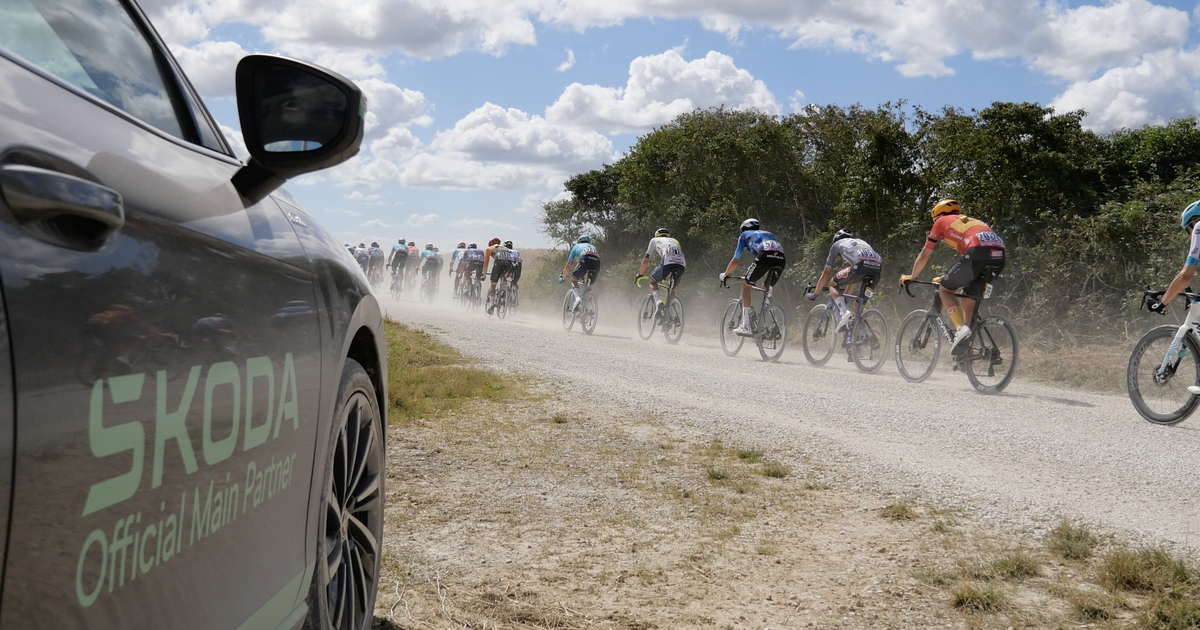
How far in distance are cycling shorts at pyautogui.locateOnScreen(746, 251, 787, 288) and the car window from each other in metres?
13.9

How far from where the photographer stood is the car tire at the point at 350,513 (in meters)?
2.39

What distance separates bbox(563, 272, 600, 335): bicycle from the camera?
849 inches

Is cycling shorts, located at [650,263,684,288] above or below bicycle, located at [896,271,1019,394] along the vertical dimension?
above

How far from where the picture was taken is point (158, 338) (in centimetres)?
142


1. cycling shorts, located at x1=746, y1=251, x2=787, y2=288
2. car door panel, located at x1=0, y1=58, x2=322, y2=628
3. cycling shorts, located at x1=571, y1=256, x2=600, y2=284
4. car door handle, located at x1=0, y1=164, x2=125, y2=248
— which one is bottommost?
car door panel, located at x1=0, y1=58, x2=322, y2=628

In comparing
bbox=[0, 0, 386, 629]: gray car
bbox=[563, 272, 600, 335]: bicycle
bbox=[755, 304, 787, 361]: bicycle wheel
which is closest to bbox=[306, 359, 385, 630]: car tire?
bbox=[0, 0, 386, 629]: gray car

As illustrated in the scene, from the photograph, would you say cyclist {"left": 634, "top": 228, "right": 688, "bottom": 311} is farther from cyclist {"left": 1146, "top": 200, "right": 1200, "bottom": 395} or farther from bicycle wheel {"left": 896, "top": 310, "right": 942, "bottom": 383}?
cyclist {"left": 1146, "top": 200, "right": 1200, "bottom": 395}

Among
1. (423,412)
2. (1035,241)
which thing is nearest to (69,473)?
(423,412)

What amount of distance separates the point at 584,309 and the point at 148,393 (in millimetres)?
20348

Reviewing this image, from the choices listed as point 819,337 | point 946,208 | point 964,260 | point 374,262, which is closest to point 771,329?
point 819,337

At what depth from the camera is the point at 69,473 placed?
1.19m

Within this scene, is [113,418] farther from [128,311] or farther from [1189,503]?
[1189,503]

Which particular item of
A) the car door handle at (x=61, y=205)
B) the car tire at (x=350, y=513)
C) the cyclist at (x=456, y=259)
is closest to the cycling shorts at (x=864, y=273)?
the car tire at (x=350, y=513)

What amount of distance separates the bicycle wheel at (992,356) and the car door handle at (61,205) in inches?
420
